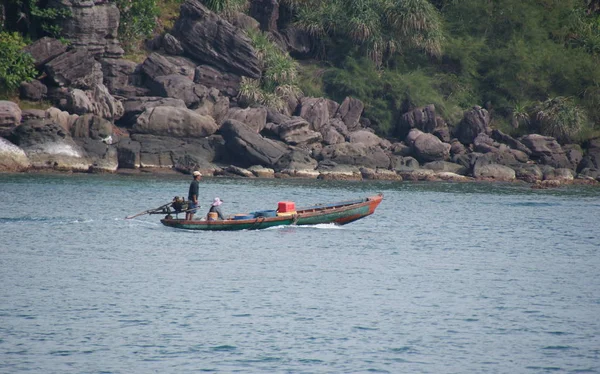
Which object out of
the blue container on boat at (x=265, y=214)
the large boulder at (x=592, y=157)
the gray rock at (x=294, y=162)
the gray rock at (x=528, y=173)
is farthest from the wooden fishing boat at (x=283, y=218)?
the large boulder at (x=592, y=157)

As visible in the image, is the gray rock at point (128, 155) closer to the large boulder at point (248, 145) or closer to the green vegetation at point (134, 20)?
the large boulder at point (248, 145)

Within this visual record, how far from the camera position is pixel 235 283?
25875mm

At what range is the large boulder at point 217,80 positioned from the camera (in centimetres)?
6319

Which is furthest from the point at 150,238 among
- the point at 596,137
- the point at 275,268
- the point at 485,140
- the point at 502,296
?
the point at 596,137

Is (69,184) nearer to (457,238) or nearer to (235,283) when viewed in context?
(457,238)

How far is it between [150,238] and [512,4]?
48074 mm

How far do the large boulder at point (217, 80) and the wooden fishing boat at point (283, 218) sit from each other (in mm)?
29131

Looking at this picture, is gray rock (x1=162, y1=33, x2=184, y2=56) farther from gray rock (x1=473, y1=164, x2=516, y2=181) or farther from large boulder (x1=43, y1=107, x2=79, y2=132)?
gray rock (x1=473, y1=164, x2=516, y2=181)

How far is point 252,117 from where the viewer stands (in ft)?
197

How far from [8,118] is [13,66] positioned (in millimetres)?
5148

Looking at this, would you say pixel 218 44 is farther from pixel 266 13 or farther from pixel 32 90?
pixel 32 90

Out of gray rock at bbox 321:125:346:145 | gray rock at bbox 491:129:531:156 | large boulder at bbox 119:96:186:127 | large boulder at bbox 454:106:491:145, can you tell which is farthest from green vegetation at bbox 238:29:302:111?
gray rock at bbox 491:129:531:156

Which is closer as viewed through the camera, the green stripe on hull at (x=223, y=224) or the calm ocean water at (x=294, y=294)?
the calm ocean water at (x=294, y=294)

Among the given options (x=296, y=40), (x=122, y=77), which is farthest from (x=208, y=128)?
(x=296, y=40)
